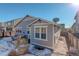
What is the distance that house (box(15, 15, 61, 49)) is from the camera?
1.93m

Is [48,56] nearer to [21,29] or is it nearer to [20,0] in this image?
[21,29]

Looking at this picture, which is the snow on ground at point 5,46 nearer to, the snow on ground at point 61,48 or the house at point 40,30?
the house at point 40,30

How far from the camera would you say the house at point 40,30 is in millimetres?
1928

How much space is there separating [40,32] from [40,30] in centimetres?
2

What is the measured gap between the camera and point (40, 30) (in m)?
1.94

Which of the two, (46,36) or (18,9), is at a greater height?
(18,9)

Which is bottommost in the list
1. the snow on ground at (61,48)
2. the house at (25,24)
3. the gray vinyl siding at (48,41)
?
the snow on ground at (61,48)

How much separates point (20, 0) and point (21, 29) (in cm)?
36

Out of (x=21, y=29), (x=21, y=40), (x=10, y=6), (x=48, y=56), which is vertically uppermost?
(x=10, y=6)

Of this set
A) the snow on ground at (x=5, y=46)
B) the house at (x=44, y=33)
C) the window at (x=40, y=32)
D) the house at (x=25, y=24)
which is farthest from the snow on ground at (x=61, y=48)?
the snow on ground at (x=5, y=46)

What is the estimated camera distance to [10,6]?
6.48 feet

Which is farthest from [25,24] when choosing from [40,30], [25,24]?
[40,30]

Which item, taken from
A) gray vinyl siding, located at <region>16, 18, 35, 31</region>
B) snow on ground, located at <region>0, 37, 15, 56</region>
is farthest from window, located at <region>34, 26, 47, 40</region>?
snow on ground, located at <region>0, 37, 15, 56</region>

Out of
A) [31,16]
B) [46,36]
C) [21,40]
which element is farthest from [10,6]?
[46,36]
